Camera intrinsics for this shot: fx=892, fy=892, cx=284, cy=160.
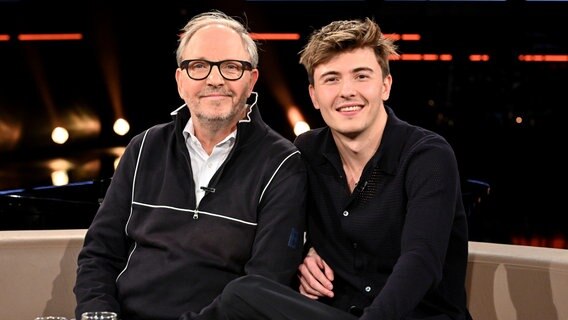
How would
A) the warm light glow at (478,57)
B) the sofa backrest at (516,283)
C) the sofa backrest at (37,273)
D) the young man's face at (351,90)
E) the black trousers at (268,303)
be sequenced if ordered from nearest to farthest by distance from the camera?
the black trousers at (268,303), the young man's face at (351,90), the sofa backrest at (516,283), the sofa backrest at (37,273), the warm light glow at (478,57)

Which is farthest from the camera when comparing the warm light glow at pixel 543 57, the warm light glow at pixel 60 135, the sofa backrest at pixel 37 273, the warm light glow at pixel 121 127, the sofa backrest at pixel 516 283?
the warm light glow at pixel 60 135

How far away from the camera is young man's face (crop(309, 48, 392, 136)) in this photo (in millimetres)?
2568

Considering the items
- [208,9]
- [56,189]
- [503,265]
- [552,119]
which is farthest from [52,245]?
[552,119]

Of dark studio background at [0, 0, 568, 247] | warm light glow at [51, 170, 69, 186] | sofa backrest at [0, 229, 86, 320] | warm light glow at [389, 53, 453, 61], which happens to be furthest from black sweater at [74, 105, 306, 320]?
warm light glow at [51, 170, 69, 186]

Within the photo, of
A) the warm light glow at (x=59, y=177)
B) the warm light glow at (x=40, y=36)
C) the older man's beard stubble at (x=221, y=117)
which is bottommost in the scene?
the warm light glow at (x=59, y=177)

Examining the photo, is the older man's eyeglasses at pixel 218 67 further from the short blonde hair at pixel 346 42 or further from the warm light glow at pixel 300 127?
the warm light glow at pixel 300 127

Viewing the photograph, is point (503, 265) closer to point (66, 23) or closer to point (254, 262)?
point (254, 262)

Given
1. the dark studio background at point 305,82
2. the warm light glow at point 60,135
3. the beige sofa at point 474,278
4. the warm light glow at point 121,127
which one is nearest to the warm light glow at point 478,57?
the dark studio background at point 305,82

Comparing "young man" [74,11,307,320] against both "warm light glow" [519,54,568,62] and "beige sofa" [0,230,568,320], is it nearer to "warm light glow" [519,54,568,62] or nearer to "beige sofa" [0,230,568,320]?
"beige sofa" [0,230,568,320]

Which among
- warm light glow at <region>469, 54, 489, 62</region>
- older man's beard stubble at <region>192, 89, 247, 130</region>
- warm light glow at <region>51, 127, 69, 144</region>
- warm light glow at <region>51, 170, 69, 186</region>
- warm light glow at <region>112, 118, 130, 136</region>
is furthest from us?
warm light glow at <region>51, 127, 69, 144</region>

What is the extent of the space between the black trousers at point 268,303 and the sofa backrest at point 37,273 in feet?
3.46

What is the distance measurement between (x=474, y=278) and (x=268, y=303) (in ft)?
3.24

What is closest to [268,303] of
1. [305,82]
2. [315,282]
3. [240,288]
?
[240,288]

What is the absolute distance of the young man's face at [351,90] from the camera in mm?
2568
